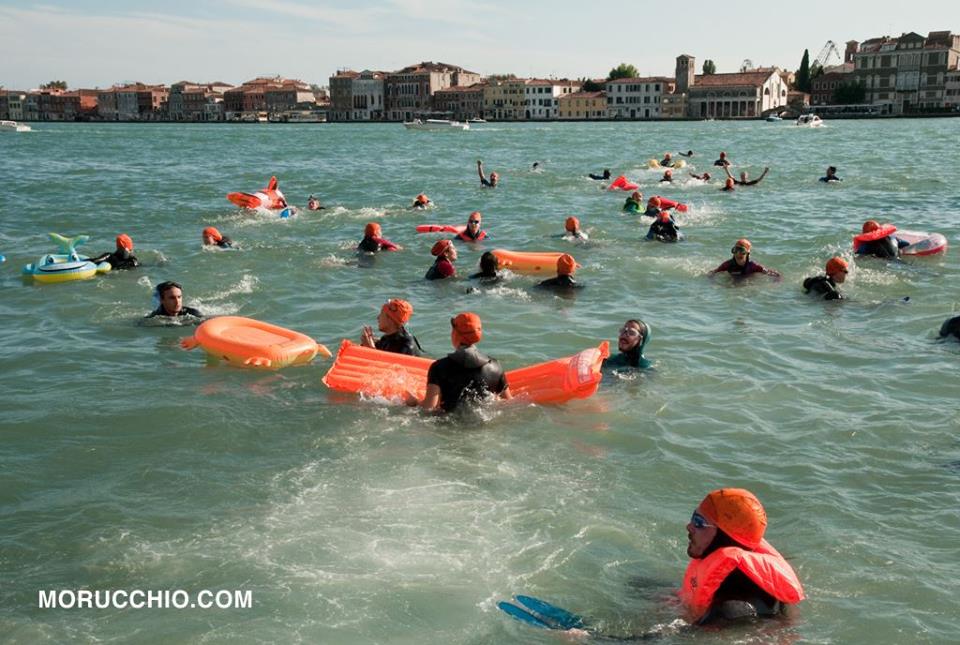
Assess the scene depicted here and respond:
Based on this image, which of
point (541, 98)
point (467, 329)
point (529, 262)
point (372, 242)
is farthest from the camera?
point (541, 98)

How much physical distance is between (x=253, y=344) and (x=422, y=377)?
87.3 inches

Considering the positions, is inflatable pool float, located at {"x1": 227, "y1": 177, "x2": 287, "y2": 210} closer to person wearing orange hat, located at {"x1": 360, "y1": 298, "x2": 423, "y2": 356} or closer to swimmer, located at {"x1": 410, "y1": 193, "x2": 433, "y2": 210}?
swimmer, located at {"x1": 410, "y1": 193, "x2": 433, "y2": 210}

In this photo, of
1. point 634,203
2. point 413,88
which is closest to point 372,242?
point 634,203

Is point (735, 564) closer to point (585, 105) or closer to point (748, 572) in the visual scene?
point (748, 572)

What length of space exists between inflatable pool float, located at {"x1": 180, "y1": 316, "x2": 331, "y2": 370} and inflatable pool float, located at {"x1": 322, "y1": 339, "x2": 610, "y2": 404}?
3.08 ft

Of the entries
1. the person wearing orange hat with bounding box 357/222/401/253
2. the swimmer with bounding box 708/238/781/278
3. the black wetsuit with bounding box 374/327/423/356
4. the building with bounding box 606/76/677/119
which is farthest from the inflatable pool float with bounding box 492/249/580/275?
the building with bounding box 606/76/677/119

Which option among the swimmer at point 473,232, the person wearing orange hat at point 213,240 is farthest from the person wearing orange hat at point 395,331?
the person wearing orange hat at point 213,240

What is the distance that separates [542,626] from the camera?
5.04 meters

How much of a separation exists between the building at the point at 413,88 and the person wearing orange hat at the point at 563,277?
506 feet

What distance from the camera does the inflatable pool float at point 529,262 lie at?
49.2 ft

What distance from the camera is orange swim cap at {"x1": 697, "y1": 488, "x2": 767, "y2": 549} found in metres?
4.52

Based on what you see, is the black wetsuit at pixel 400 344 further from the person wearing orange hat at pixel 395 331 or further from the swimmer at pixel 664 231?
the swimmer at pixel 664 231

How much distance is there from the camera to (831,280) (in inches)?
520

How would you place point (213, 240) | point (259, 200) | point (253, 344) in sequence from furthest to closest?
point (259, 200) → point (213, 240) → point (253, 344)
